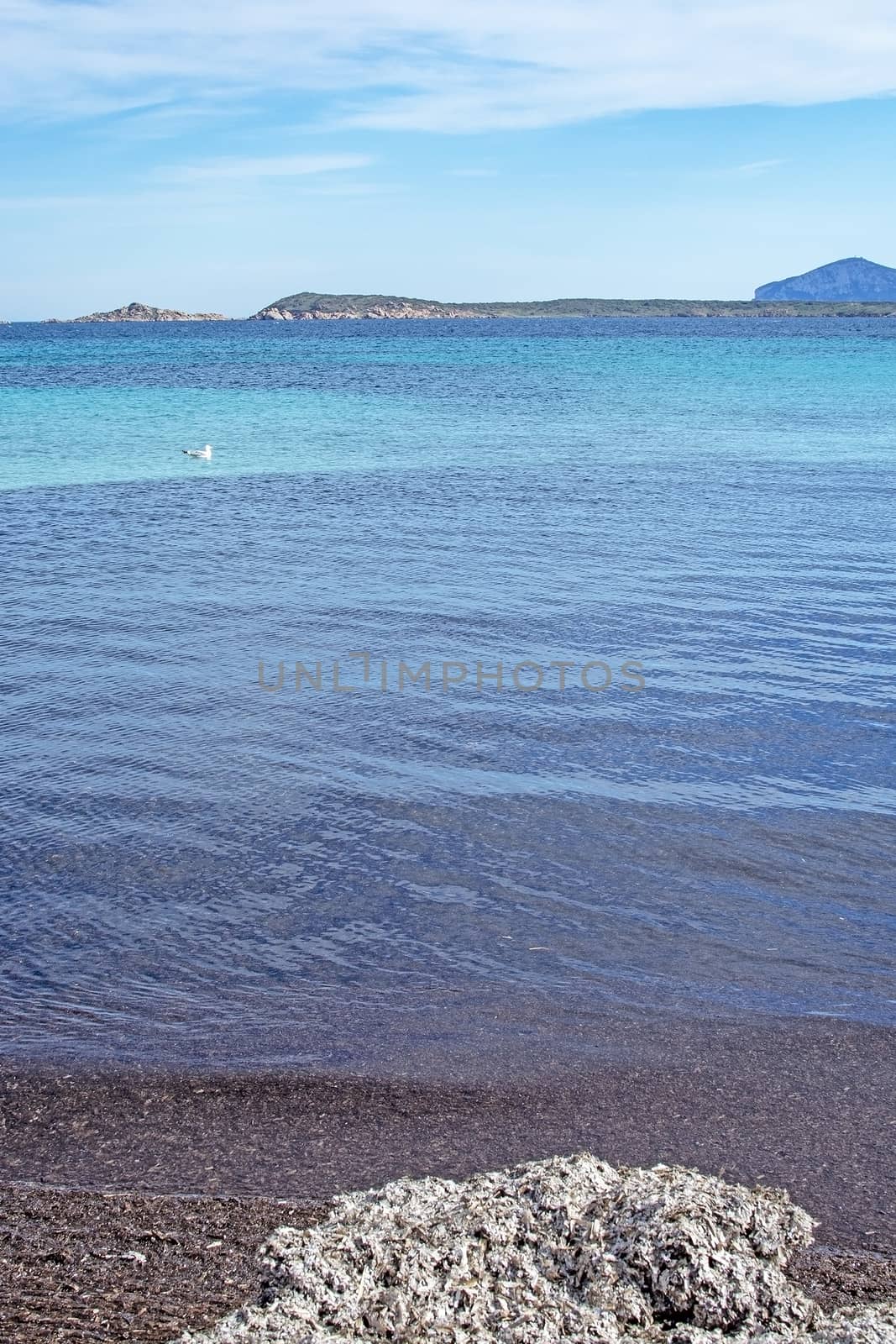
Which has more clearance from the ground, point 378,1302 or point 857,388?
point 857,388

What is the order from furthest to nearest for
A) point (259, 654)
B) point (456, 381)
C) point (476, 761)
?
point (456, 381) → point (259, 654) → point (476, 761)

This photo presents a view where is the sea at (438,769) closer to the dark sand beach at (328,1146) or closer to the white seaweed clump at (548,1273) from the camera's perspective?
the dark sand beach at (328,1146)

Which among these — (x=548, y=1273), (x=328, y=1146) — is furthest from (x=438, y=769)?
(x=548, y=1273)

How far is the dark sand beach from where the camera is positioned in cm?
405

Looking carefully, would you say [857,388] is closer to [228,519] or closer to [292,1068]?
[228,519]

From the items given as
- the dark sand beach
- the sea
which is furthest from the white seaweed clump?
the sea

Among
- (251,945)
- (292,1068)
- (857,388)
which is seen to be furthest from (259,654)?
(857,388)

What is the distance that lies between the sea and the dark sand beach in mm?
263

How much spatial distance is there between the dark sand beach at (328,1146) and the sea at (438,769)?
263 mm

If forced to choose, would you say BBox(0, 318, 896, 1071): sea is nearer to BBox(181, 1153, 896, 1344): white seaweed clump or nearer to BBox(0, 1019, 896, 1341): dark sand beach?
BBox(0, 1019, 896, 1341): dark sand beach

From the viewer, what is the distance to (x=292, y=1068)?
18.3ft

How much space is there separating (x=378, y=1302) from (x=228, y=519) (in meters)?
17.6

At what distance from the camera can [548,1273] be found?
A: 3711 millimetres

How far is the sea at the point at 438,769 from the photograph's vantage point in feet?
20.4
